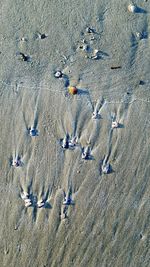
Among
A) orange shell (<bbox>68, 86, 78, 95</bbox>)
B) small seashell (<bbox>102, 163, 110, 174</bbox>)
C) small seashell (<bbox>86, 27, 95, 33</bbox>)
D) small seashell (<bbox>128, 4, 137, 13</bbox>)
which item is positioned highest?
small seashell (<bbox>128, 4, 137, 13</bbox>)

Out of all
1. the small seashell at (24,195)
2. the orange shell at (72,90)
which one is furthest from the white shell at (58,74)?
the small seashell at (24,195)

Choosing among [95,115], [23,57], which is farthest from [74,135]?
[23,57]

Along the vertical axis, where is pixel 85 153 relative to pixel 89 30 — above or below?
below

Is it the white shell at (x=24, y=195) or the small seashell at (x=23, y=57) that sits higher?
the small seashell at (x=23, y=57)

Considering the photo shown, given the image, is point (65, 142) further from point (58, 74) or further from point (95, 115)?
point (58, 74)

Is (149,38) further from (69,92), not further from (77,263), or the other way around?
(77,263)

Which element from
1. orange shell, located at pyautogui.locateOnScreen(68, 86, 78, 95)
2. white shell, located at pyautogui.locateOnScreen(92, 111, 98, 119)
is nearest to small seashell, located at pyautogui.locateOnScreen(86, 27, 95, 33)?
orange shell, located at pyautogui.locateOnScreen(68, 86, 78, 95)

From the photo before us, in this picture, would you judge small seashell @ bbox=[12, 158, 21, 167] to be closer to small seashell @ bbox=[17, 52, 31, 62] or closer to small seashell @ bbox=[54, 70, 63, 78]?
small seashell @ bbox=[54, 70, 63, 78]

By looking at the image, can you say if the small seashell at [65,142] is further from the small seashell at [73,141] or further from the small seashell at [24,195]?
the small seashell at [24,195]
